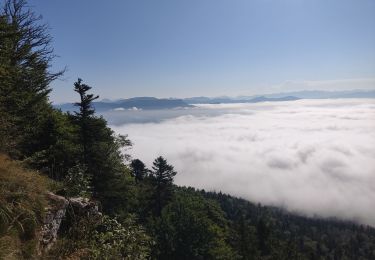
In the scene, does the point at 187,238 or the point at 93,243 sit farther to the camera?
the point at 187,238

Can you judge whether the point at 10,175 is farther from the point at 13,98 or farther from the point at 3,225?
the point at 13,98

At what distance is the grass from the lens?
20.6 feet

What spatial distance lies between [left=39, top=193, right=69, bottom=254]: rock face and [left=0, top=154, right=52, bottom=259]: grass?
0.97ft

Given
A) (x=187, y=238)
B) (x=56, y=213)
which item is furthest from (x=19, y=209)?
(x=187, y=238)

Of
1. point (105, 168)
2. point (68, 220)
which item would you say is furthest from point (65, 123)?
point (68, 220)

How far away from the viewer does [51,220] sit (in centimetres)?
803

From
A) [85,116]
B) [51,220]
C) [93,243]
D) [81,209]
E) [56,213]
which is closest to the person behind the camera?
[93,243]

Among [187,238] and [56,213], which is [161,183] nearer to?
[187,238]

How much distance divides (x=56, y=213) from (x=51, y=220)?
283mm

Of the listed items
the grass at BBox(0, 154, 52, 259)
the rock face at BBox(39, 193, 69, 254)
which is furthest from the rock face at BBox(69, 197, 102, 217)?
the grass at BBox(0, 154, 52, 259)

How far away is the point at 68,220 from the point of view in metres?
9.09

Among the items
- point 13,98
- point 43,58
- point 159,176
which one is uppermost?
point 43,58

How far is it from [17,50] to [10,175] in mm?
14177

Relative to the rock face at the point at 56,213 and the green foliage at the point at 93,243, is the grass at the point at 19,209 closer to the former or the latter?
the rock face at the point at 56,213
